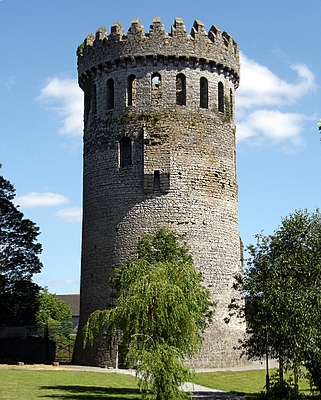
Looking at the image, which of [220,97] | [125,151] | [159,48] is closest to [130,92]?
[159,48]

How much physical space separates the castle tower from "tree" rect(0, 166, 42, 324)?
676 centimetres

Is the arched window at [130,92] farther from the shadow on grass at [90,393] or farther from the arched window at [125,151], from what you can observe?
the shadow on grass at [90,393]

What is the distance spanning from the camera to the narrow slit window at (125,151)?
3362 cm

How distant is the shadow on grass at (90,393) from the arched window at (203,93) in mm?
16210

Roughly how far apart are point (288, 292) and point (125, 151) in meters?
15.7

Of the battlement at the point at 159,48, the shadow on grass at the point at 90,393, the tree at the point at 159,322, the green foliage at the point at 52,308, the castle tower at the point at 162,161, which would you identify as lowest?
the shadow on grass at the point at 90,393

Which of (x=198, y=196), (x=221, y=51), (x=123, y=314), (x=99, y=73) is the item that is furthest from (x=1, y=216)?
(x=123, y=314)

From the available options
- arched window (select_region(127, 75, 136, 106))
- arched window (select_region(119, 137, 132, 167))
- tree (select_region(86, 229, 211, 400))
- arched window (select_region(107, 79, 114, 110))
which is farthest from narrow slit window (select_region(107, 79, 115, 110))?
tree (select_region(86, 229, 211, 400))

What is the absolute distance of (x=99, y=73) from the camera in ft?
116

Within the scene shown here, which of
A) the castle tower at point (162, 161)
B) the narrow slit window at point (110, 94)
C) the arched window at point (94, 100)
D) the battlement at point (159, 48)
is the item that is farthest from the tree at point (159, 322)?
the arched window at point (94, 100)

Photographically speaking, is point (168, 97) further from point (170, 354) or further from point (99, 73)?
point (170, 354)

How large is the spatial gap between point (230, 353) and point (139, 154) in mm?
10584

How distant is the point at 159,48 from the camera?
111 ft

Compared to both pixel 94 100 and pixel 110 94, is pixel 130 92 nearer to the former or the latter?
pixel 110 94
